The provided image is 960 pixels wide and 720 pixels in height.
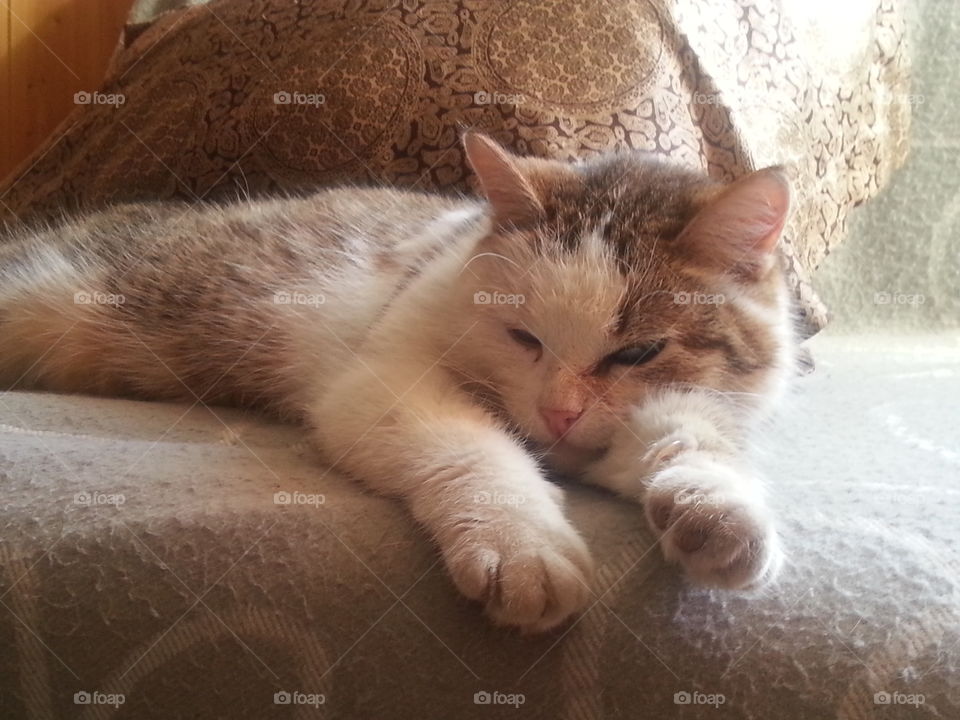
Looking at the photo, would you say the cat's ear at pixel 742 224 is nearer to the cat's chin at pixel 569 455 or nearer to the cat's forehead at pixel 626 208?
the cat's forehead at pixel 626 208

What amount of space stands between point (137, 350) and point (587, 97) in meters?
0.99

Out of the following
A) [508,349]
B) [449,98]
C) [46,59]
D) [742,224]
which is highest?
[46,59]

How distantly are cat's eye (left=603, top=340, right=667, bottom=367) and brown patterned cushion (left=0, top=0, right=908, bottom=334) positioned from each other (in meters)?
0.69

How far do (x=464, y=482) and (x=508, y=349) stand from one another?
0.24m

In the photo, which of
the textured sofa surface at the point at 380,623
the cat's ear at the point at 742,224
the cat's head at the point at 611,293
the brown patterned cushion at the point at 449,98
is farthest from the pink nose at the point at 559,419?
the brown patterned cushion at the point at 449,98

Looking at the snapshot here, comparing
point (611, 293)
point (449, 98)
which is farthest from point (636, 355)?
point (449, 98)

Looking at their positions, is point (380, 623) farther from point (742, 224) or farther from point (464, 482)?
point (742, 224)

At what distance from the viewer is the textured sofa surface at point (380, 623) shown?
0.69 m

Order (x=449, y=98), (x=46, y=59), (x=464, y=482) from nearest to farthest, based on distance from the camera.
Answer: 1. (x=464, y=482)
2. (x=449, y=98)
3. (x=46, y=59)

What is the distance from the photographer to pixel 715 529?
70 centimetres

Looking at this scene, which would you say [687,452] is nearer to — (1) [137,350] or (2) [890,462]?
(2) [890,462]

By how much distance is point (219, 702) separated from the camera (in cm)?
69

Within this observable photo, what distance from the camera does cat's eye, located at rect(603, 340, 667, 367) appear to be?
36.3 inches

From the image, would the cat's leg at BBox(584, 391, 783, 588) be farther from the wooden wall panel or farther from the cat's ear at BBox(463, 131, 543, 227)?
the wooden wall panel
